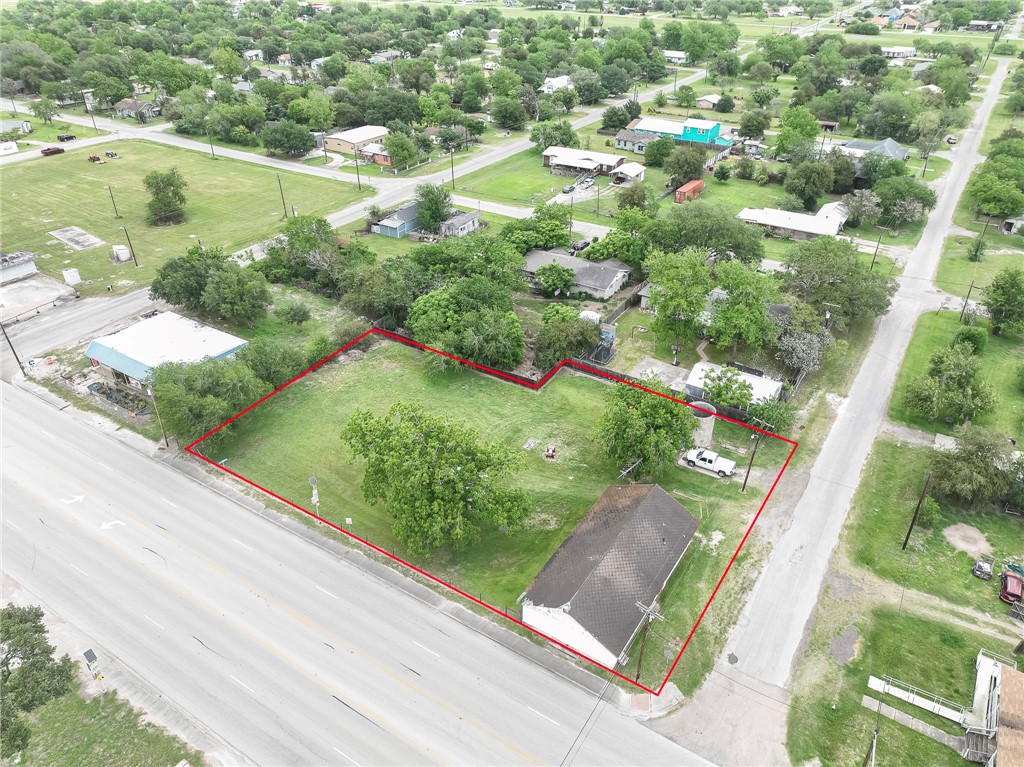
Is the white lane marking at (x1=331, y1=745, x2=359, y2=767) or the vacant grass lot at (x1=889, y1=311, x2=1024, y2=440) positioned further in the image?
the vacant grass lot at (x1=889, y1=311, x2=1024, y2=440)

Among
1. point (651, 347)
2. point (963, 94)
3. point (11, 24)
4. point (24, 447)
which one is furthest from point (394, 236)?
point (11, 24)

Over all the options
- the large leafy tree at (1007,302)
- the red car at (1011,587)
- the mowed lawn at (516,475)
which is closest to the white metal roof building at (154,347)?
the mowed lawn at (516,475)

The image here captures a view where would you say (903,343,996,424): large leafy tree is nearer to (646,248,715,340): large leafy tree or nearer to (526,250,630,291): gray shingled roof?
(646,248,715,340): large leafy tree

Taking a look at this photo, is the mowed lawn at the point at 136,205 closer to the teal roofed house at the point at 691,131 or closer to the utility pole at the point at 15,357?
the utility pole at the point at 15,357

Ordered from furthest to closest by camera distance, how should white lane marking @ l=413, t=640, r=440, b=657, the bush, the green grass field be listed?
the green grass field < the bush < white lane marking @ l=413, t=640, r=440, b=657

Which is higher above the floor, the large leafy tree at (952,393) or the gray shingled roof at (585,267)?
the gray shingled roof at (585,267)

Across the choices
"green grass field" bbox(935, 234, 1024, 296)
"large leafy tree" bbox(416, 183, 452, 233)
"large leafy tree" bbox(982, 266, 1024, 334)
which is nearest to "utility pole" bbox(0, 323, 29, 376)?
"large leafy tree" bbox(416, 183, 452, 233)

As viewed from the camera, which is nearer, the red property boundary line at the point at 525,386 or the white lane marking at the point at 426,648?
the white lane marking at the point at 426,648

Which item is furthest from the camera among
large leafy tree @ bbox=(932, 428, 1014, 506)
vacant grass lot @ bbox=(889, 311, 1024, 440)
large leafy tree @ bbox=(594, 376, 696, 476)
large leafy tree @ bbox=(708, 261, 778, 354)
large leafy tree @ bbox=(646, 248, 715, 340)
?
large leafy tree @ bbox=(646, 248, 715, 340)
